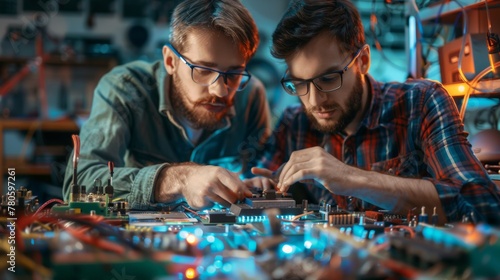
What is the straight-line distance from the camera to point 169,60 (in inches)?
96.2

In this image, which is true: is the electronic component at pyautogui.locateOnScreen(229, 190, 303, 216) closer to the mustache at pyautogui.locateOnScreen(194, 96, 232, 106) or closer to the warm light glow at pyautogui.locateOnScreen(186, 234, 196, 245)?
the warm light glow at pyautogui.locateOnScreen(186, 234, 196, 245)

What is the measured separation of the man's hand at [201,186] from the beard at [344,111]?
541mm

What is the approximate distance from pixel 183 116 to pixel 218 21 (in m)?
0.50

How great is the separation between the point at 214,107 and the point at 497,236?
5.16 ft

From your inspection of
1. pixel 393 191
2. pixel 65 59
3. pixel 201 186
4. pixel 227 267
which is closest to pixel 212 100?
pixel 201 186

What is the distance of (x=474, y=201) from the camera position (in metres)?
1.62

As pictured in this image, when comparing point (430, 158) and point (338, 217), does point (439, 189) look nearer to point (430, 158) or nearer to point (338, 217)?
point (430, 158)

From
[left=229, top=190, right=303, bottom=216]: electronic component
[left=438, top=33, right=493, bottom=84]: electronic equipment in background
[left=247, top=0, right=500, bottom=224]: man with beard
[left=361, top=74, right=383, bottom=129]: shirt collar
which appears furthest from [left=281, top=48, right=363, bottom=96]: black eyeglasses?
[left=229, top=190, right=303, bottom=216]: electronic component

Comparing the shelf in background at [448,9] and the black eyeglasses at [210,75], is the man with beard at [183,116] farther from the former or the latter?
the shelf in background at [448,9]

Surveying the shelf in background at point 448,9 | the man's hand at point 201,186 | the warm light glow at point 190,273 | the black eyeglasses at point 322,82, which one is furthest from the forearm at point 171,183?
the shelf in background at point 448,9

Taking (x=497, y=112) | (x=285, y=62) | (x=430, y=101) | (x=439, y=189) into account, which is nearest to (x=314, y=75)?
(x=285, y=62)

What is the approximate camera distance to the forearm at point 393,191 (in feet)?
5.58

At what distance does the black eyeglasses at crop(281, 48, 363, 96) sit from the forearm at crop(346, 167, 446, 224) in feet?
1.40

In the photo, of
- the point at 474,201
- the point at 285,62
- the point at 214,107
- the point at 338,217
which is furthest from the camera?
the point at 214,107
